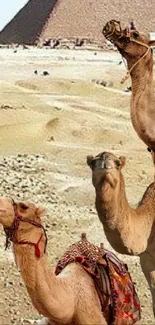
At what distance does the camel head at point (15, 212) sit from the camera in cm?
392

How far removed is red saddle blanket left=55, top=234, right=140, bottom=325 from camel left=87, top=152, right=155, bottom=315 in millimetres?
126

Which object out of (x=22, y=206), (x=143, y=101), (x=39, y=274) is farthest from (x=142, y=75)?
(x=39, y=274)

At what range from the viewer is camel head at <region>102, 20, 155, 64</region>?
4.89 meters

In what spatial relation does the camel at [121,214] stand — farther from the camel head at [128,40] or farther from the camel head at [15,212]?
the camel head at [128,40]

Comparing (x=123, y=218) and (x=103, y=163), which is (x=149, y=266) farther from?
(x=103, y=163)

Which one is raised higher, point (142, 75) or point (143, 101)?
point (142, 75)

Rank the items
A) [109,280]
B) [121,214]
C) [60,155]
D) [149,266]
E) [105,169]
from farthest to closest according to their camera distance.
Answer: [60,155] → [149,266] → [109,280] → [121,214] → [105,169]

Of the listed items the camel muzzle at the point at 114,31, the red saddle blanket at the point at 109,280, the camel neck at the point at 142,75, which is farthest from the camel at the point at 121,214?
the camel muzzle at the point at 114,31

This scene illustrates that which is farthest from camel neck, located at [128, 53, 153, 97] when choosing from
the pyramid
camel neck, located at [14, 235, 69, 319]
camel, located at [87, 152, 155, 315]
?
the pyramid

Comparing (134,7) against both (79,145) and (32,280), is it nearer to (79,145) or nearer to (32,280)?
(79,145)

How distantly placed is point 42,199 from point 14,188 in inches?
17.4

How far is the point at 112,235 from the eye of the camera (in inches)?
178

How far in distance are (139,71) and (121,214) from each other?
95 centimetres

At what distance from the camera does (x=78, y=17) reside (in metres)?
90.5
